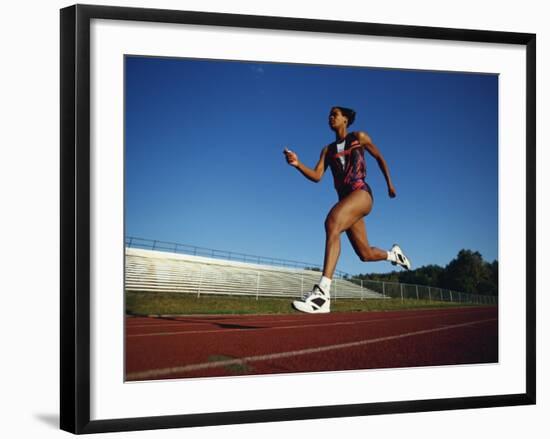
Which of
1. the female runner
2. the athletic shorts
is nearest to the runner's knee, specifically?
the female runner

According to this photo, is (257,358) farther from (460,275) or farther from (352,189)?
(460,275)

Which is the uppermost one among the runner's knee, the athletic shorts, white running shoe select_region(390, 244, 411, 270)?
the athletic shorts

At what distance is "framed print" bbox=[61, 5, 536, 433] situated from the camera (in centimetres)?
→ 767

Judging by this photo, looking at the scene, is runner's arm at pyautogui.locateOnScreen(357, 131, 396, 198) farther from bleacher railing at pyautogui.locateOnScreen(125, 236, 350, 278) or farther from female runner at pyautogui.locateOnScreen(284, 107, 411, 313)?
bleacher railing at pyautogui.locateOnScreen(125, 236, 350, 278)

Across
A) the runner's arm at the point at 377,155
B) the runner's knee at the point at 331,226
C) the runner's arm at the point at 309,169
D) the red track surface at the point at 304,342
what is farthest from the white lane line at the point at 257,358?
the runner's arm at the point at 309,169

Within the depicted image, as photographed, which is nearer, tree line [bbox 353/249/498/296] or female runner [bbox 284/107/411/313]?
female runner [bbox 284/107/411/313]

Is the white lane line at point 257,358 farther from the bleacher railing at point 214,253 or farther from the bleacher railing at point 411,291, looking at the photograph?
the bleacher railing at point 214,253

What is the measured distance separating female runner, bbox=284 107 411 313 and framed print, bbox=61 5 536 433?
18 millimetres

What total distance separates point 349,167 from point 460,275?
4.80 ft

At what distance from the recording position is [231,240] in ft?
26.9

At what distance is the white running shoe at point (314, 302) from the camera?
8.45 meters

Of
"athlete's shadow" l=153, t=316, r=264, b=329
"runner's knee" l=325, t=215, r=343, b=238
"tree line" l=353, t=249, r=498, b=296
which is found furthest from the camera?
"tree line" l=353, t=249, r=498, b=296

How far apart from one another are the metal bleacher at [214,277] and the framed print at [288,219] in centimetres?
2

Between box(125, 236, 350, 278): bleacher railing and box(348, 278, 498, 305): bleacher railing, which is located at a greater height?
box(125, 236, 350, 278): bleacher railing
